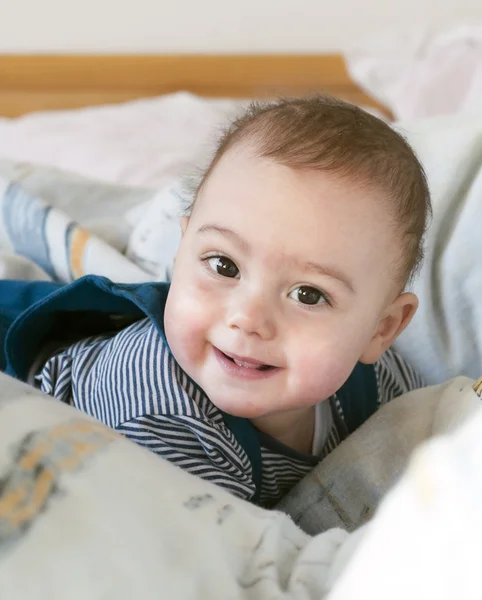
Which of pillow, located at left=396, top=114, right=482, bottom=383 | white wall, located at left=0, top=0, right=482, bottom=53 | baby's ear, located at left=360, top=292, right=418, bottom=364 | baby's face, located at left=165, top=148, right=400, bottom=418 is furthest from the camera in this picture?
white wall, located at left=0, top=0, right=482, bottom=53

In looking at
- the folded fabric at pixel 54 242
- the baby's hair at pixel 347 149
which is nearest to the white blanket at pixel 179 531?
the baby's hair at pixel 347 149

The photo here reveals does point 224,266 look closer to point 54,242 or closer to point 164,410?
point 164,410

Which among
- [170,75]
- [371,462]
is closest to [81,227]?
[371,462]

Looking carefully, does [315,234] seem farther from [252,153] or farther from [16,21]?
[16,21]

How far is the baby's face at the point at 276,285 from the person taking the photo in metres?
0.56

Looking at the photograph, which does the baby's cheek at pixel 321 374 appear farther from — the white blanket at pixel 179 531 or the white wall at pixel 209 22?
the white wall at pixel 209 22

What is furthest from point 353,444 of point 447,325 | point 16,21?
point 16,21

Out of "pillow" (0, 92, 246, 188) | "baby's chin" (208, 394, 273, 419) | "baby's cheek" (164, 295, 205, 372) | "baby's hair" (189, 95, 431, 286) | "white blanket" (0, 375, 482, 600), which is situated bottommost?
"pillow" (0, 92, 246, 188)

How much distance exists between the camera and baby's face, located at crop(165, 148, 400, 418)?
1.84ft

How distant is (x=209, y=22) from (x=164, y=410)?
1252 millimetres

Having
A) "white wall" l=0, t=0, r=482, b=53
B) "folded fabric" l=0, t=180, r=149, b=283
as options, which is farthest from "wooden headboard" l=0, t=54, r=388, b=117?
"folded fabric" l=0, t=180, r=149, b=283

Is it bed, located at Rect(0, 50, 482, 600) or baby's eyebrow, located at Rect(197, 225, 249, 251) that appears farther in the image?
baby's eyebrow, located at Rect(197, 225, 249, 251)

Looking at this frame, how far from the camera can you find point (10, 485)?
336 millimetres

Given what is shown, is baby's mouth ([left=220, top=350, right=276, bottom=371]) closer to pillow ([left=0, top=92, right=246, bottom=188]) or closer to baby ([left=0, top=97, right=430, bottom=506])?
baby ([left=0, top=97, right=430, bottom=506])
